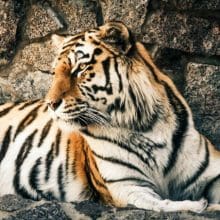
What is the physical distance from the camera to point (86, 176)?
4.12 m

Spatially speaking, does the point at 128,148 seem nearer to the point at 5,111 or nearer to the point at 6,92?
the point at 5,111

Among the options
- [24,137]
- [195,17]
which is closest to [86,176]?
[24,137]

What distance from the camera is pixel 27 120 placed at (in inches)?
176

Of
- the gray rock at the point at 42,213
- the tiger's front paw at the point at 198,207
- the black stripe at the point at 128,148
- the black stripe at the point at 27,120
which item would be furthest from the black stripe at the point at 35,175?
the tiger's front paw at the point at 198,207

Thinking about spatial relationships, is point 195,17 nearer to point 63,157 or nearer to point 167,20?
point 167,20

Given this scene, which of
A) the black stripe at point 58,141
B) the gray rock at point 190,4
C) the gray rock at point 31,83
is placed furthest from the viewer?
the gray rock at point 31,83

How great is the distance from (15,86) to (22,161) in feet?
2.34

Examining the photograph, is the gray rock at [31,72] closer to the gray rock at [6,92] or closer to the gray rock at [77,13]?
the gray rock at [6,92]

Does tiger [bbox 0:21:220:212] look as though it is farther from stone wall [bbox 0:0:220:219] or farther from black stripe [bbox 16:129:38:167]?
stone wall [bbox 0:0:220:219]

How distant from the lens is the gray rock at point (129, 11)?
462cm

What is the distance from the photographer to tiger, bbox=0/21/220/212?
3.76 m

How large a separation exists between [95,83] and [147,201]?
55 centimetres

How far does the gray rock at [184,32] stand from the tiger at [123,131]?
648 mm

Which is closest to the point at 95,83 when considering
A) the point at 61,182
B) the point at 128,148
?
the point at 128,148
